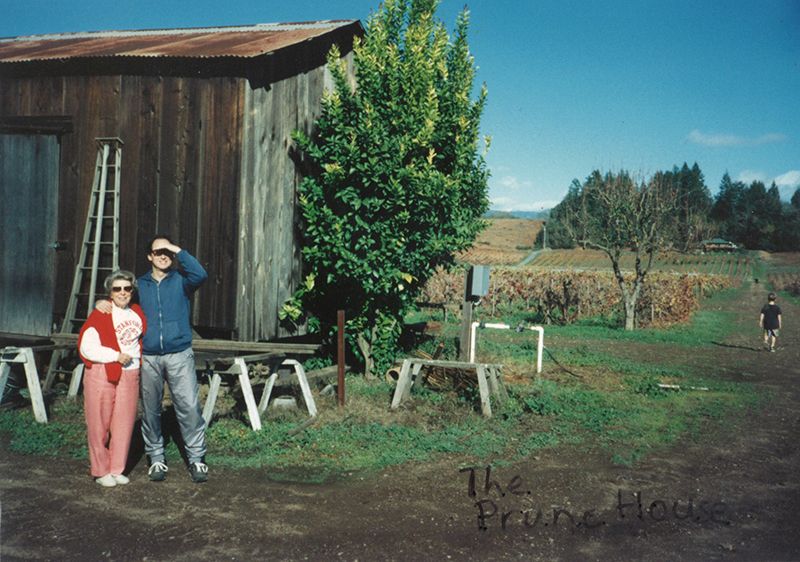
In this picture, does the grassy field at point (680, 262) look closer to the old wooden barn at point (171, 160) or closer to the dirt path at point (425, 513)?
the old wooden barn at point (171, 160)

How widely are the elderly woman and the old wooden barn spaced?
3.49 meters

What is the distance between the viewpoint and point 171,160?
9.69 meters

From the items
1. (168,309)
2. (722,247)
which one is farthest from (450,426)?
(722,247)

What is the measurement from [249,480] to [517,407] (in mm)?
4285

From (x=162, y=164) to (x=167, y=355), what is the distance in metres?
4.79

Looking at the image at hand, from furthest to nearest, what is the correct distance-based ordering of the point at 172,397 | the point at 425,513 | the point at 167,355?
the point at 172,397 < the point at 167,355 < the point at 425,513

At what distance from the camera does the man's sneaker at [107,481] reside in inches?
226

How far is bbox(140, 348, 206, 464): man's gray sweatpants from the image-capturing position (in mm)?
5934

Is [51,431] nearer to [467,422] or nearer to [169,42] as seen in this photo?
[467,422]

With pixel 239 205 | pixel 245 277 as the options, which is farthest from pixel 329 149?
pixel 245 277

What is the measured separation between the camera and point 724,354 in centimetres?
→ 1641

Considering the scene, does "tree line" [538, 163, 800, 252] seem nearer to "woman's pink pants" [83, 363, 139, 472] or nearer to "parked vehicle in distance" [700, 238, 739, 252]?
"parked vehicle in distance" [700, 238, 739, 252]

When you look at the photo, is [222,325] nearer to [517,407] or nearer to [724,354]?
[517,407]

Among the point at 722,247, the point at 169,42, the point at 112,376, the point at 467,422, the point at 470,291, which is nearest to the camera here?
the point at 112,376
